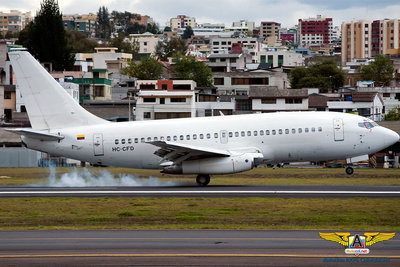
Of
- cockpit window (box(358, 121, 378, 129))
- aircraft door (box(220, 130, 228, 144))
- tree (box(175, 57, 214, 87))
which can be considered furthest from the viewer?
tree (box(175, 57, 214, 87))

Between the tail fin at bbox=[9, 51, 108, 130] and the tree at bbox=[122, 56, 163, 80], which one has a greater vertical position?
the tree at bbox=[122, 56, 163, 80]

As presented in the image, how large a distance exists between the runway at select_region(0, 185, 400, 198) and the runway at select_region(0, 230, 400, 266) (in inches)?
498

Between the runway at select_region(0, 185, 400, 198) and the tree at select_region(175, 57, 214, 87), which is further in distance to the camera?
the tree at select_region(175, 57, 214, 87)

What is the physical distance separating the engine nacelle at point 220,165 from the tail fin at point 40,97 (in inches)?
323

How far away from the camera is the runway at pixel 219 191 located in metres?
40.6

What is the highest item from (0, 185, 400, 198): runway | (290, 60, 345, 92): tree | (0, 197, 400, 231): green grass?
(290, 60, 345, 92): tree

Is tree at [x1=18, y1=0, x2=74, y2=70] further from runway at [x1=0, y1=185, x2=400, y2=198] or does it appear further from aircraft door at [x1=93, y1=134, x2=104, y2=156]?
runway at [x1=0, y1=185, x2=400, y2=198]

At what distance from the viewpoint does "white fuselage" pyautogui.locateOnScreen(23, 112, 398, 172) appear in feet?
152

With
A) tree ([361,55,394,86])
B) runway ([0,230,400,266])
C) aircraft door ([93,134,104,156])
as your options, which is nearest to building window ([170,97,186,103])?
aircraft door ([93,134,104,156])

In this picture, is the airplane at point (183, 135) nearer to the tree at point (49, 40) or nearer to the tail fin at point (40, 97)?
the tail fin at point (40, 97)

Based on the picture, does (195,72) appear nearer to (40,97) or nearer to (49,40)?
(49,40)

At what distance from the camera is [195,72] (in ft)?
529

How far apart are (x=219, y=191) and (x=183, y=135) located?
567 centimetres

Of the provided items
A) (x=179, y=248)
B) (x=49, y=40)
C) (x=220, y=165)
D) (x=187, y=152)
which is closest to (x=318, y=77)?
(x=49, y=40)
